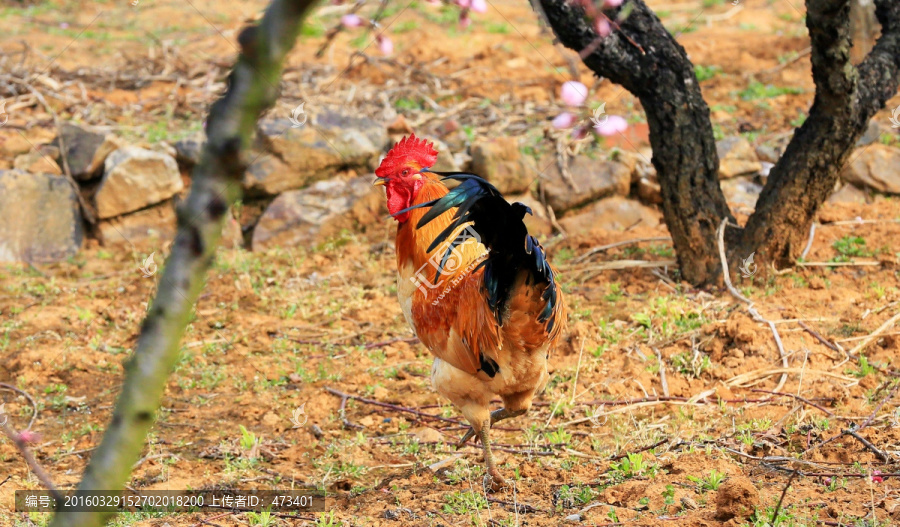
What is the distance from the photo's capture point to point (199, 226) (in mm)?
917

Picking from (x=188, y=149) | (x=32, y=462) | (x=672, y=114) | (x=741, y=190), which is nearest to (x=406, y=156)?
(x=672, y=114)

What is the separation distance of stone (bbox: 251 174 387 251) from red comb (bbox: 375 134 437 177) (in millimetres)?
3236

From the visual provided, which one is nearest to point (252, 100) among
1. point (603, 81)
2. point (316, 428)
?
point (316, 428)

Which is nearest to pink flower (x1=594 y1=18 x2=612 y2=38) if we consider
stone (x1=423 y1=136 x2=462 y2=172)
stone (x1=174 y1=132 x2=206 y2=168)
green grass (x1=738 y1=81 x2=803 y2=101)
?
stone (x1=423 y1=136 x2=462 y2=172)

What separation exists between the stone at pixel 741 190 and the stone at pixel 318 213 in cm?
326

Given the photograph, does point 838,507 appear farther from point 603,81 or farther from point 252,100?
point 603,81

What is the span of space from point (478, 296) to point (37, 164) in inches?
215

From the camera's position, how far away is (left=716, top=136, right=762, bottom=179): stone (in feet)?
24.4

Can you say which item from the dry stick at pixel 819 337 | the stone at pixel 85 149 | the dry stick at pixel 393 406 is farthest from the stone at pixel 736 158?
the stone at pixel 85 149

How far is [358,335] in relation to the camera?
18.8 feet

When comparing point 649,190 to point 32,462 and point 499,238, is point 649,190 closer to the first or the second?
point 499,238

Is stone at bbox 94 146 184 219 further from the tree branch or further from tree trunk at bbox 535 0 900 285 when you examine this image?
the tree branch

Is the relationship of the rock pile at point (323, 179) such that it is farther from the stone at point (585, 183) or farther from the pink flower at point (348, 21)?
the pink flower at point (348, 21)

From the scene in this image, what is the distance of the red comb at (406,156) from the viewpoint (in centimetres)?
385
